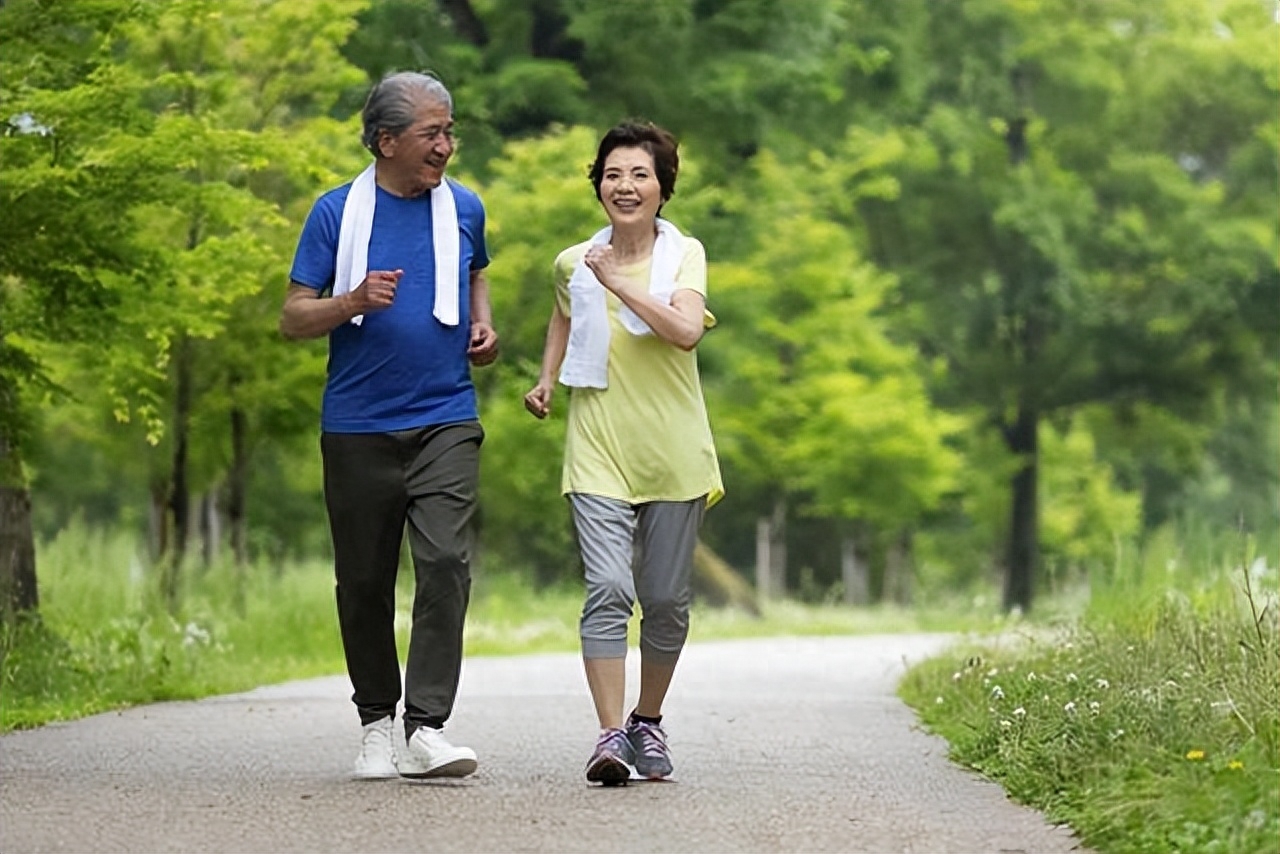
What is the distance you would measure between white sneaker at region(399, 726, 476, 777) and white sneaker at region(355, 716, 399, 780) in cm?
12

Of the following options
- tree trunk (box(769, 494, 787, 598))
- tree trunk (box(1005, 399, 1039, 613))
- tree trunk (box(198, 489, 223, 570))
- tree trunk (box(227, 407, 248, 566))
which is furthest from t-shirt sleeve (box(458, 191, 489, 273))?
tree trunk (box(1005, 399, 1039, 613))

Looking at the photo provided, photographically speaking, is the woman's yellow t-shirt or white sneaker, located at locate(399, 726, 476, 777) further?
the woman's yellow t-shirt

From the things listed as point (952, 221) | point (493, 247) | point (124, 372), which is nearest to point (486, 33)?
point (493, 247)

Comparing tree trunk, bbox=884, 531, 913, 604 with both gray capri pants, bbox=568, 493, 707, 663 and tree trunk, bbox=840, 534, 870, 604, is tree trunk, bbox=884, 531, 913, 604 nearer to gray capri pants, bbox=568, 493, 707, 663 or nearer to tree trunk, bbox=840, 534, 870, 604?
tree trunk, bbox=840, 534, 870, 604

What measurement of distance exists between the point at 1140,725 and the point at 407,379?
2.41 meters

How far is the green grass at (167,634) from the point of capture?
476 inches

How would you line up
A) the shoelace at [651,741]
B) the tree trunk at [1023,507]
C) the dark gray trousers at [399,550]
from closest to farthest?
the dark gray trousers at [399,550] → the shoelace at [651,741] → the tree trunk at [1023,507]

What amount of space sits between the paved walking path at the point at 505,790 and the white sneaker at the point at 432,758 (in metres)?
0.05

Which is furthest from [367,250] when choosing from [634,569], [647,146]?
[634,569]

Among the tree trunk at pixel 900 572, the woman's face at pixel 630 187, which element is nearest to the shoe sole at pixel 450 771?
the woman's face at pixel 630 187

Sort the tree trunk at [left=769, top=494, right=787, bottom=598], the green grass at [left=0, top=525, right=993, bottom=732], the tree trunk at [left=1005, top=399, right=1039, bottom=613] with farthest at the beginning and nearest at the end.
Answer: the tree trunk at [left=769, top=494, right=787, bottom=598]
the tree trunk at [left=1005, top=399, right=1039, bottom=613]
the green grass at [left=0, top=525, right=993, bottom=732]

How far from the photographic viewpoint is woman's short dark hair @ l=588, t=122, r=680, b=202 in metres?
8.12

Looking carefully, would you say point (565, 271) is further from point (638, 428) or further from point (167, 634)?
point (167, 634)

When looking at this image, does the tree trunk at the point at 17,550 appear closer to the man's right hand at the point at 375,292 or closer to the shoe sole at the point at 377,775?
the shoe sole at the point at 377,775
